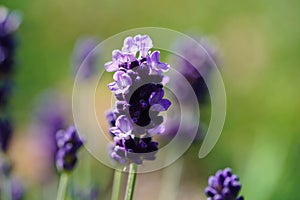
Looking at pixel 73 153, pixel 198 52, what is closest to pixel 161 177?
pixel 198 52

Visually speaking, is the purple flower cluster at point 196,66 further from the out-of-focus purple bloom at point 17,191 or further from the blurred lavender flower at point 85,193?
the out-of-focus purple bloom at point 17,191

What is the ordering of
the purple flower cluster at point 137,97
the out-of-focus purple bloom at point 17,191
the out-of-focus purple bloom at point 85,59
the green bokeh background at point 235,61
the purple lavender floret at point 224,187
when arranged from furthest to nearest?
the green bokeh background at point 235,61, the out-of-focus purple bloom at point 85,59, the out-of-focus purple bloom at point 17,191, the purple lavender floret at point 224,187, the purple flower cluster at point 137,97

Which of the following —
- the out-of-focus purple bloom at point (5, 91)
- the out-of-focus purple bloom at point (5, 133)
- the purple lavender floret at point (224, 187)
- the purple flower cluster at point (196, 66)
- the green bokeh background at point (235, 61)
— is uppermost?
the green bokeh background at point (235, 61)

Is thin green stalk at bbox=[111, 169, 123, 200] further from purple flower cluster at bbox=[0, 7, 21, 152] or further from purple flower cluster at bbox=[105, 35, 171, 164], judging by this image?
purple flower cluster at bbox=[0, 7, 21, 152]

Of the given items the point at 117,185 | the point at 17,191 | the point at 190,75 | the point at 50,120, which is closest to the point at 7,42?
the point at 50,120

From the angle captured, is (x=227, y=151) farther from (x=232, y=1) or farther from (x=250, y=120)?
(x=232, y=1)

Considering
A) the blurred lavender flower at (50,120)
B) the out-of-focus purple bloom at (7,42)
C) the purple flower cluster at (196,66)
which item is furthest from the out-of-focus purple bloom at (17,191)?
the purple flower cluster at (196,66)

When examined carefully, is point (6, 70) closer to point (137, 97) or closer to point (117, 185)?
point (117, 185)
